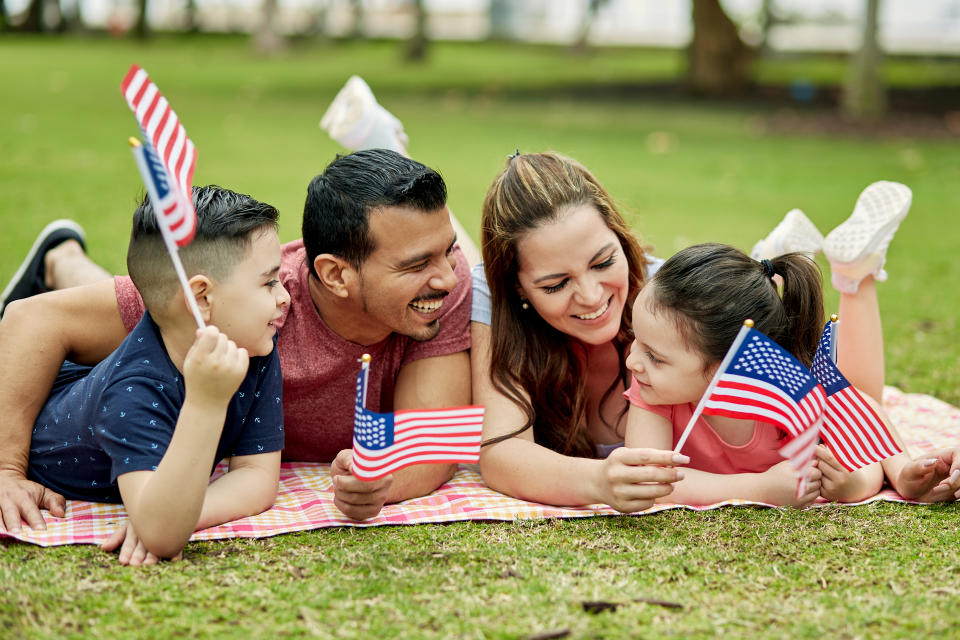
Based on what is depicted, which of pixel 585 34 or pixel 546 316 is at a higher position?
pixel 546 316

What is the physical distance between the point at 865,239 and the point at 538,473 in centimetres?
161

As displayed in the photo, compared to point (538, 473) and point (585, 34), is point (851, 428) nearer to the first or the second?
point (538, 473)

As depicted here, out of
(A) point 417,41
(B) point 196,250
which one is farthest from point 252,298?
(A) point 417,41

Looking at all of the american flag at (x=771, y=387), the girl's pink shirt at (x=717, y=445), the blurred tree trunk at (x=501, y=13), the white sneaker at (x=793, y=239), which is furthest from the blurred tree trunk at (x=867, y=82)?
the blurred tree trunk at (x=501, y=13)

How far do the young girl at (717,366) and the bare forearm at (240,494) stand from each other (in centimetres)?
118

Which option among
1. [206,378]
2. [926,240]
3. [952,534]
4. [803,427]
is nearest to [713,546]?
[803,427]

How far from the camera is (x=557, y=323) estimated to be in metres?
3.88

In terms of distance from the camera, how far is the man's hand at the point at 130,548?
3.10 m

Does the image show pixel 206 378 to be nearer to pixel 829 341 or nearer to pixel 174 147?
pixel 174 147

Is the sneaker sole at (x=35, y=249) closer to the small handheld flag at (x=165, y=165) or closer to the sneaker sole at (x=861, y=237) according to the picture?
the small handheld flag at (x=165, y=165)

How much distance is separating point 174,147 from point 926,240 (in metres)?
7.30

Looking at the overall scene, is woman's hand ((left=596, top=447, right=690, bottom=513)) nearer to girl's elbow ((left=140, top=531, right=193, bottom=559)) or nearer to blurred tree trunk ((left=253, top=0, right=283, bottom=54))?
girl's elbow ((left=140, top=531, right=193, bottom=559))

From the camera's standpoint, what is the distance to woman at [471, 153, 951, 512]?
3754mm

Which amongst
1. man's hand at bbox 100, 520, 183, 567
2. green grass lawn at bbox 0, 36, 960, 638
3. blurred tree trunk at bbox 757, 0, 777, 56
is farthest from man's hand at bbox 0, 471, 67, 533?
blurred tree trunk at bbox 757, 0, 777, 56
